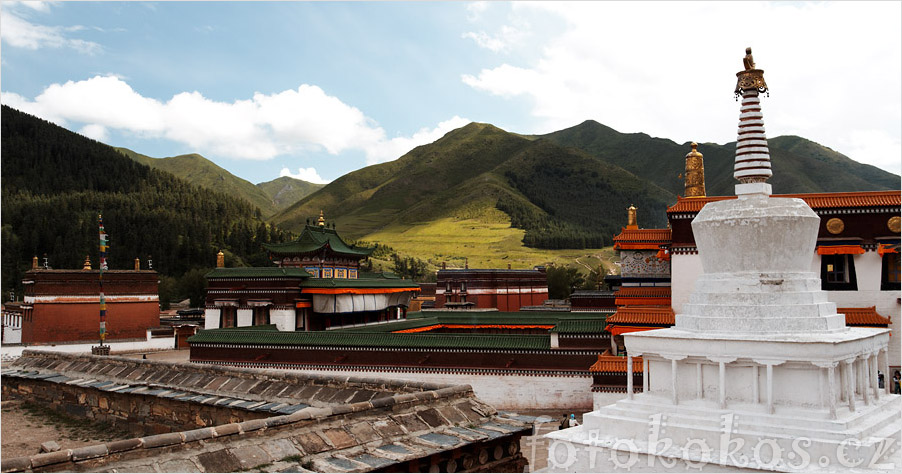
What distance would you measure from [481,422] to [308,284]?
1108 inches

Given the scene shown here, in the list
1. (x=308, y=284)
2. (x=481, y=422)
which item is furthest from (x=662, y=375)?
(x=308, y=284)

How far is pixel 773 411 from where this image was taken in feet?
35.5

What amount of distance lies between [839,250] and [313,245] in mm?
29420

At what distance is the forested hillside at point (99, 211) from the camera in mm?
94625

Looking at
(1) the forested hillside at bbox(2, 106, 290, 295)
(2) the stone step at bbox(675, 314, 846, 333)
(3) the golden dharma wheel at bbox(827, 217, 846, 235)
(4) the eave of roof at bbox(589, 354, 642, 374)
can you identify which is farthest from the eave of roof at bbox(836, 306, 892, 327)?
(1) the forested hillside at bbox(2, 106, 290, 295)

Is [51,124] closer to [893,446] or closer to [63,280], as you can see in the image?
[63,280]

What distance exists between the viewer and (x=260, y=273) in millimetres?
37250

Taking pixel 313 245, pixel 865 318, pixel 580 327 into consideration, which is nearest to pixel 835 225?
pixel 865 318

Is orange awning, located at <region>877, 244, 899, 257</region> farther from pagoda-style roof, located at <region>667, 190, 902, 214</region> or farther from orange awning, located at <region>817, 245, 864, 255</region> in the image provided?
pagoda-style roof, located at <region>667, 190, 902, 214</region>

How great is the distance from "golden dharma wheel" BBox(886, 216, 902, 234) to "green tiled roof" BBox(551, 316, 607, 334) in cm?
1032

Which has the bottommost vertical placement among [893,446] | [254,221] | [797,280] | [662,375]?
[893,446]

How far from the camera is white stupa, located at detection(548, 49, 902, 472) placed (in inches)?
411

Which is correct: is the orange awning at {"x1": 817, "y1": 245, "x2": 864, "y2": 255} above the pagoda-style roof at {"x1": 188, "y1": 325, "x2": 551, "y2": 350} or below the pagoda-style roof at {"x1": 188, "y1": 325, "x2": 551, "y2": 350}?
above

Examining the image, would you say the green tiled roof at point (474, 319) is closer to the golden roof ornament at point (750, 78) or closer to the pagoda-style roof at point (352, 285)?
the pagoda-style roof at point (352, 285)
